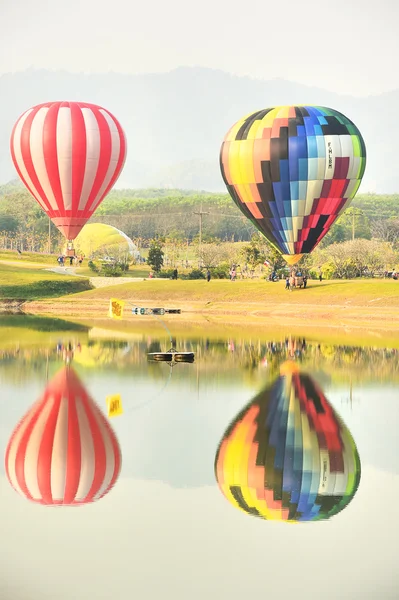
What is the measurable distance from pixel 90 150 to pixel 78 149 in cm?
86

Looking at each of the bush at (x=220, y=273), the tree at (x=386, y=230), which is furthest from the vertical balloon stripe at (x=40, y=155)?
the tree at (x=386, y=230)

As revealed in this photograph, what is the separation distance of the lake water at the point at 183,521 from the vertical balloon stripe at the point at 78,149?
30.9 m

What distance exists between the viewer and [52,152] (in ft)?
203

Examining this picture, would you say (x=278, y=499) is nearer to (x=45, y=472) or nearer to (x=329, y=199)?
(x=45, y=472)

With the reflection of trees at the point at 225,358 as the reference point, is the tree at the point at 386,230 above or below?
above

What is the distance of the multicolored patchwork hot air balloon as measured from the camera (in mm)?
59750

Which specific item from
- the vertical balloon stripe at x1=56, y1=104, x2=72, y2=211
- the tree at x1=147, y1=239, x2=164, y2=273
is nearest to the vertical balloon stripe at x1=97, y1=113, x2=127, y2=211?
the vertical balloon stripe at x1=56, y1=104, x2=72, y2=211

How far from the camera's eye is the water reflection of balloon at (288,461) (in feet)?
62.6

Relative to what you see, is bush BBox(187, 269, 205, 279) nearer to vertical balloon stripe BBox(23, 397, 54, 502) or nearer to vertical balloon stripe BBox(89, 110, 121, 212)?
vertical balloon stripe BBox(89, 110, 121, 212)

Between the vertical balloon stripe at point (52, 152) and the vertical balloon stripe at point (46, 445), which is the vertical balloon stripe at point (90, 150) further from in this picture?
the vertical balloon stripe at point (46, 445)

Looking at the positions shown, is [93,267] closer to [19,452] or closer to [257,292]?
[257,292]

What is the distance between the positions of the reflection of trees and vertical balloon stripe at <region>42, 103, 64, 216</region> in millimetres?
18355

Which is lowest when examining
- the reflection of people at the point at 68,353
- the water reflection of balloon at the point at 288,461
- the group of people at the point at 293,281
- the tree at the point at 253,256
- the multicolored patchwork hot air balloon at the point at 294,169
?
the reflection of people at the point at 68,353

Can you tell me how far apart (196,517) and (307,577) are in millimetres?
3196
